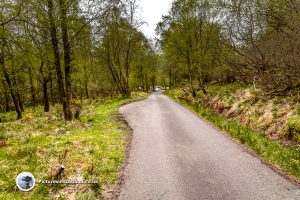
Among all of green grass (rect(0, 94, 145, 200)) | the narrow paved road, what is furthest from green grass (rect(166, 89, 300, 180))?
green grass (rect(0, 94, 145, 200))

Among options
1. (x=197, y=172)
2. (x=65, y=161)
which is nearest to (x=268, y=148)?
(x=197, y=172)

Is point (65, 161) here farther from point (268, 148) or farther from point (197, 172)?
point (268, 148)

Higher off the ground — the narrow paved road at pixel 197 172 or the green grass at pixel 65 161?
the green grass at pixel 65 161

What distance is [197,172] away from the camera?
246 inches

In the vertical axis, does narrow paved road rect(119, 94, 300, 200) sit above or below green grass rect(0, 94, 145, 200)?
below

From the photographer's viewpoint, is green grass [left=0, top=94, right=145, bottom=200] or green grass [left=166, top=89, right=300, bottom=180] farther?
green grass [left=166, top=89, right=300, bottom=180]

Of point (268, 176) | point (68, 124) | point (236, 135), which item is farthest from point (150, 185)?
point (68, 124)

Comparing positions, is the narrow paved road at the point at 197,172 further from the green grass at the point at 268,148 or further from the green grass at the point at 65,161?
the green grass at the point at 65,161

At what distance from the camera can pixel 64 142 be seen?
862 centimetres

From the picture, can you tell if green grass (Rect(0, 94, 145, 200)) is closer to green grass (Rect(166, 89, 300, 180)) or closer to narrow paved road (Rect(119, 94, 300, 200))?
narrow paved road (Rect(119, 94, 300, 200))

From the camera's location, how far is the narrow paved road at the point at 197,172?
511 cm

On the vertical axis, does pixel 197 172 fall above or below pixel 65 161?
below

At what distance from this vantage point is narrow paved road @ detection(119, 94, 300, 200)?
511 centimetres

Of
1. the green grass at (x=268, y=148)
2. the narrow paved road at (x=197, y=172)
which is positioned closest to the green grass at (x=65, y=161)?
the narrow paved road at (x=197, y=172)
